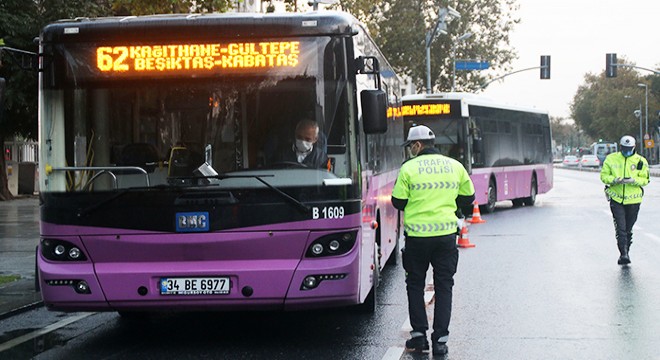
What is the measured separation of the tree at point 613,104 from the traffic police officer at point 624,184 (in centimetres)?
9790

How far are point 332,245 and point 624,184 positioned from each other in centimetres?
695

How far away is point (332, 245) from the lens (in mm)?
7902

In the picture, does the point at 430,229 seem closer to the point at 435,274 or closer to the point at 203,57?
the point at 435,274

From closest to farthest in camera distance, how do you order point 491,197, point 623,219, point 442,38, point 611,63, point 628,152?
point 628,152
point 623,219
point 491,197
point 611,63
point 442,38

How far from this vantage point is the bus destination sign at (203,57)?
313 inches

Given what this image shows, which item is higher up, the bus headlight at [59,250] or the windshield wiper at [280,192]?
the windshield wiper at [280,192]

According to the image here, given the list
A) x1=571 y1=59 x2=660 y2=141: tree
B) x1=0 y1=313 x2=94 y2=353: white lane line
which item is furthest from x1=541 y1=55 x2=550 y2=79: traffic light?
x1=571 y1=59 x2=660 y2=141: tree

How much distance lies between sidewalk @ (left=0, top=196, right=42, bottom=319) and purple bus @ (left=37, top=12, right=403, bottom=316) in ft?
9.40

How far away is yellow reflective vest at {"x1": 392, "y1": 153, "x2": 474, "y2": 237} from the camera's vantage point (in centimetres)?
799

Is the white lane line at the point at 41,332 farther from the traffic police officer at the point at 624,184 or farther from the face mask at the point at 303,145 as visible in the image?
the traffic police officer at the point at 624,184

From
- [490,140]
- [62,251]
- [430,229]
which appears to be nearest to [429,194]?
[430,229]

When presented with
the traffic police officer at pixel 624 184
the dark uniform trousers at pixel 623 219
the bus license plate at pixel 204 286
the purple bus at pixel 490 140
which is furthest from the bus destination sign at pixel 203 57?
the purple bus at pixel 490 140

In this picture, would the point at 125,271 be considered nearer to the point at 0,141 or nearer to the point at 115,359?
the point at 115,359

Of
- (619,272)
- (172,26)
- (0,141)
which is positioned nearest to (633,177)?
(619,272)
